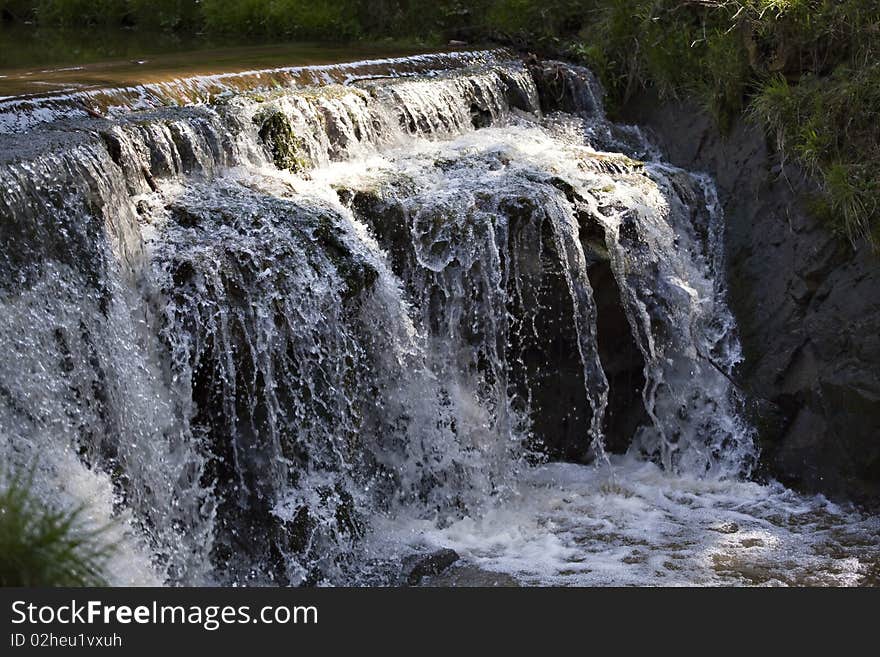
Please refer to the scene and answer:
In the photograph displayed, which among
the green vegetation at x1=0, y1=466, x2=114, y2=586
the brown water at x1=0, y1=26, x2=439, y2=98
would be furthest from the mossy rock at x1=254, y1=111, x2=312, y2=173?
the green vegetation at x1=0, y1=466, x2=114, y2=586

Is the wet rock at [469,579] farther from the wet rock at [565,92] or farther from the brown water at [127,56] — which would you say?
the wet rock at [565,92]

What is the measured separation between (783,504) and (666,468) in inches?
28.9

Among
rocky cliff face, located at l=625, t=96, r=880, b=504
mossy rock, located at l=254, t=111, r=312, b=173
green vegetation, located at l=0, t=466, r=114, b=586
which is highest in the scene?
mossy rock, located at l=254, t=111, r=312, b=173

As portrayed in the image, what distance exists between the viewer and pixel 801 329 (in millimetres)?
6719

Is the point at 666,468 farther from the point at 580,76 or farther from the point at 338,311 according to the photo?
the point at 580,76

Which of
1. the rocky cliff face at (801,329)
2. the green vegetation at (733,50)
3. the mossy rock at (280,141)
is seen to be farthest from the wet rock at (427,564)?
the green vegetation at (733,50)

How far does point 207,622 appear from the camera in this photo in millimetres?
3764

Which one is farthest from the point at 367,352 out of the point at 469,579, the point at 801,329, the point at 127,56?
the point at 127,56

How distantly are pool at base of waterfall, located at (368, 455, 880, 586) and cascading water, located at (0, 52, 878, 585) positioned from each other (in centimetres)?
2

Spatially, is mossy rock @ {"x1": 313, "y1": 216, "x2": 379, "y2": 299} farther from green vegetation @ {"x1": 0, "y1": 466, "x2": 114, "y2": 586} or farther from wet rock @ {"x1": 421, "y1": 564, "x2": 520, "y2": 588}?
green vegetation @ {"x1": 0, "y1": 466, "x2": 114, "y2": 586}

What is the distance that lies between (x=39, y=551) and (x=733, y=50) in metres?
6.17

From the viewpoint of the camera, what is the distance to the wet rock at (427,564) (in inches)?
213

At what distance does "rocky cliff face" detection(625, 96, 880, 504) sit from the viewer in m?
6.35

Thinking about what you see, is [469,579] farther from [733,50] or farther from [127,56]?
[127,56]
